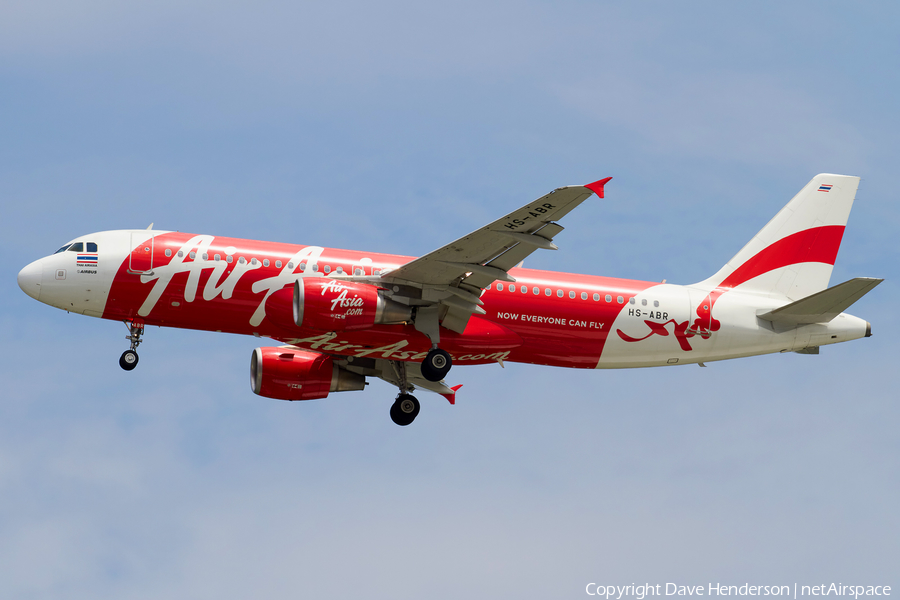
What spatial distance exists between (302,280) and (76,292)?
762cm

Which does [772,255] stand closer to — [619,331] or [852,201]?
[852,201]

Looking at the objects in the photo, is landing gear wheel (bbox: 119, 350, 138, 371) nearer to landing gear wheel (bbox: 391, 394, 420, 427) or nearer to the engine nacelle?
the engine nacelle

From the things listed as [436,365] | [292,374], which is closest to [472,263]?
[436,365]

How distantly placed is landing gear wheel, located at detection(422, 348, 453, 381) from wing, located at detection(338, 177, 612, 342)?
499 millimetres

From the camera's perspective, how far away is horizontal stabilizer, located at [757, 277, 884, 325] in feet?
114

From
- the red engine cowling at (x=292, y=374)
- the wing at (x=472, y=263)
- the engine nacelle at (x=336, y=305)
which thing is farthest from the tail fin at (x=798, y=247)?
the red engine cowling at (x=292, y=374)

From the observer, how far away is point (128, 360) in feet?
114

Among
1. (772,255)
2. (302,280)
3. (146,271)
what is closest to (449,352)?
(302,280)

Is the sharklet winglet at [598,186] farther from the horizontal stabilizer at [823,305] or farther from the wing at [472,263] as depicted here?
the horizontal stabilizer at [823,305]

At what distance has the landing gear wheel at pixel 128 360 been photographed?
3481 centimetres

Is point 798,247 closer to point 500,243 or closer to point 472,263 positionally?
point 500,243

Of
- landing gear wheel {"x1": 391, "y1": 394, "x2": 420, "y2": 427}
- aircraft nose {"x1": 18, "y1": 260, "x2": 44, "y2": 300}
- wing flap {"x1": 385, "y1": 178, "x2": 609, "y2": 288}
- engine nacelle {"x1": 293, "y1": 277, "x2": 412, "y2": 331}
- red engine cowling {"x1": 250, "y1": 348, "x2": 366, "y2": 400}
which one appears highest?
wing flap {"x1": 385, "y1": 178, "x2": 609, "y2": 288}

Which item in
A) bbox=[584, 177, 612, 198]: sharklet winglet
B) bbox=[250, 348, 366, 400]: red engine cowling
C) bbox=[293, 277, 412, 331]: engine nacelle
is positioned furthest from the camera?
bbox=[250, 348, 366, 400]: red engine cowling

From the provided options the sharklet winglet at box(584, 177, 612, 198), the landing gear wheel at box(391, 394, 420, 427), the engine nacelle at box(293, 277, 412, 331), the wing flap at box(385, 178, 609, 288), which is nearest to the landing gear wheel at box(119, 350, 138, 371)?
the engine nacelle at box(293, 277, 412, 331)
